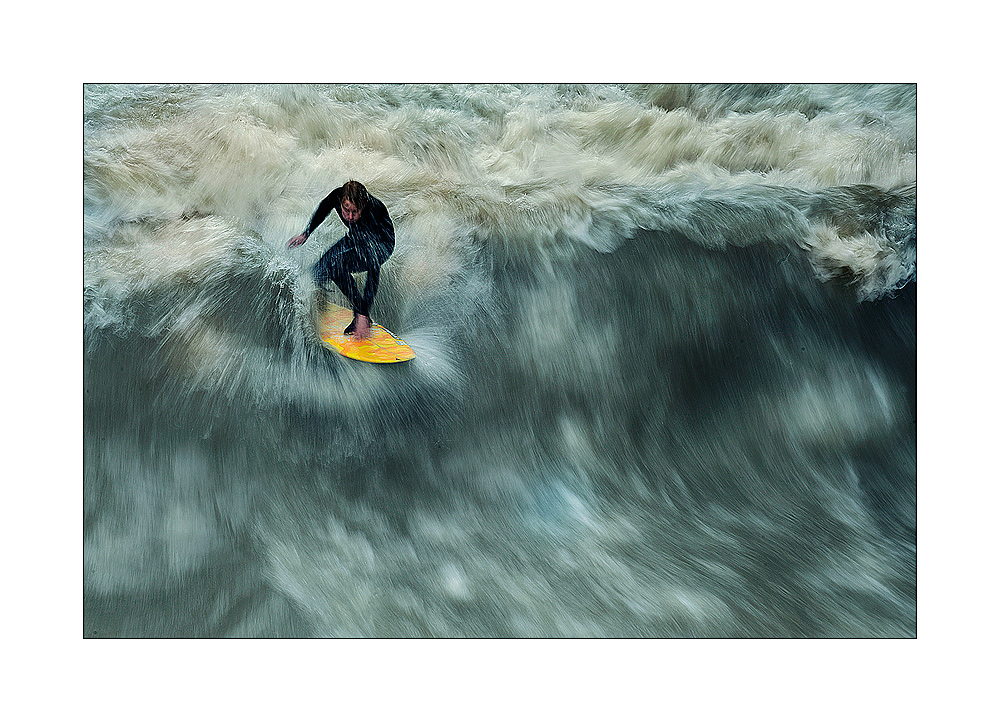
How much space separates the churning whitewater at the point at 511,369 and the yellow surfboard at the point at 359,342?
0.04 metres

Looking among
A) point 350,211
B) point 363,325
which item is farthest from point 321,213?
point 363,325

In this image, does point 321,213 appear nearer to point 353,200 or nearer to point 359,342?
point 353,200

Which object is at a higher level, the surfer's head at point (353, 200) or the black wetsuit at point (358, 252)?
the surfer's head at point (353, 200)

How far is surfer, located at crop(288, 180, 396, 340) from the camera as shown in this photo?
229 cm

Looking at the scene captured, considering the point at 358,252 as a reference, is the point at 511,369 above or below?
below

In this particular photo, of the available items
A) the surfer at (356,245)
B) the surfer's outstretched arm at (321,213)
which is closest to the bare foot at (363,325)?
the surfer at (356,245)

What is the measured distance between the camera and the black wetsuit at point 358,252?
7.54 feet

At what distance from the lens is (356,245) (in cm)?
231

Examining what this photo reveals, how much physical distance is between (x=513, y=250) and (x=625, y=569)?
1.23 metres

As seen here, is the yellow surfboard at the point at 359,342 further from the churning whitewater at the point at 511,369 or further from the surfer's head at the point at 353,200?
the surfer's head at the point at 353,200

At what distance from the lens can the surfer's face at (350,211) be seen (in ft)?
7.52

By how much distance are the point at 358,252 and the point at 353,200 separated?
0.61 feet

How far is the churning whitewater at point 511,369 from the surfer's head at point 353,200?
50mm
